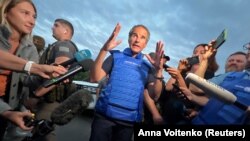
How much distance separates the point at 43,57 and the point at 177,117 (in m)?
2.07

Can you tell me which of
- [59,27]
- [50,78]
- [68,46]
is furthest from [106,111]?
[59,27]

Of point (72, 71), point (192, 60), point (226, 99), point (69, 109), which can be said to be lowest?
point (69, 109)

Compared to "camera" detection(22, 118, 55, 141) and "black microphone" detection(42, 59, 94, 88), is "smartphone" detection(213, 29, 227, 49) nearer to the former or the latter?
"black microphone" detection(42, 59, 94, 88)

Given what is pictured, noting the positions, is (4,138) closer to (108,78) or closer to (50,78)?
(50,78)

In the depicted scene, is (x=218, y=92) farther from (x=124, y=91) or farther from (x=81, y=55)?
(x=124, y=91)

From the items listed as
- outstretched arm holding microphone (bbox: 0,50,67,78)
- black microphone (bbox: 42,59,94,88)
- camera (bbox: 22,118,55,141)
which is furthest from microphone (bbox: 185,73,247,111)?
camera (bbox: 22,118,55,141)

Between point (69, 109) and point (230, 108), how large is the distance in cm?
165

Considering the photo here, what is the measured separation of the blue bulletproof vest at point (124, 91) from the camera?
12.0 feet

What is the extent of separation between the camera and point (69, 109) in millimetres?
2182

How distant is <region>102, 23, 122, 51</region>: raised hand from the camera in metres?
3.67

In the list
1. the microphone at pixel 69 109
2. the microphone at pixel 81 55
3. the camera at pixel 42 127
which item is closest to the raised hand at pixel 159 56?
the microphone at pixel 81 55

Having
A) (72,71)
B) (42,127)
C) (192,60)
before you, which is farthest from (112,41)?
(42,127)

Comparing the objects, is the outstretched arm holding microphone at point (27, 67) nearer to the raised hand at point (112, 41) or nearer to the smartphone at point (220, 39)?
the raised hand at point (112, 41)

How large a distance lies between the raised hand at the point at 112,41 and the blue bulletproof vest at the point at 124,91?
0.24m
